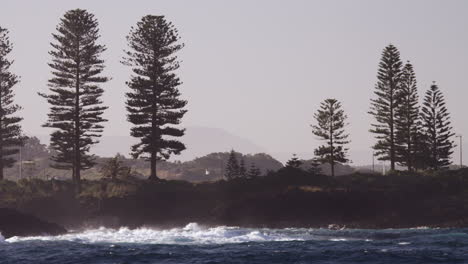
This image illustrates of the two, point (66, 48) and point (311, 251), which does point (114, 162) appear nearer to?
point (66, 48)

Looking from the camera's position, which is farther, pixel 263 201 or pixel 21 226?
pixel 263 201

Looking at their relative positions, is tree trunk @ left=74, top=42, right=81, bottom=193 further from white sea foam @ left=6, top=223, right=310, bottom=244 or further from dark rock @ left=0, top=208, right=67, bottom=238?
white sea foam @ left=6, top=223, right=310, bottom=244

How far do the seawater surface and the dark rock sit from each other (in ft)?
7.92

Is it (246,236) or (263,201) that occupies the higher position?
(263,201)

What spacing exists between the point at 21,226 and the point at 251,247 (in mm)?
18538

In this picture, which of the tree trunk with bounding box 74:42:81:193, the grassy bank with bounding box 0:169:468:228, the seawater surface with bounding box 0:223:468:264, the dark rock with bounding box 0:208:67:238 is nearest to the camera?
the seawater surface with bounding box 0:223:468:264

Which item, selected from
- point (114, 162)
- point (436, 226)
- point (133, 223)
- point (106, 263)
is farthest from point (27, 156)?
point (106, 263)

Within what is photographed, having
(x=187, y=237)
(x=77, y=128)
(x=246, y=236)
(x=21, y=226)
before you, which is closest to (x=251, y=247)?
(x=246, y=236)

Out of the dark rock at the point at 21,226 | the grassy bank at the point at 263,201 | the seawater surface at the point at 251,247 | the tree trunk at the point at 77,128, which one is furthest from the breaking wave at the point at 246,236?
the tree trunk at the point at 77,128

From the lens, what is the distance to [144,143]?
73.8 m

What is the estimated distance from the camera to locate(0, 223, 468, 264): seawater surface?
35.6m

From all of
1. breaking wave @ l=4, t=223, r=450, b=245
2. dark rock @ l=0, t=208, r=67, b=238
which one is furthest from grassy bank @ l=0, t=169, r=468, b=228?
dark rock @ l=0, t=208, r=67, b=238

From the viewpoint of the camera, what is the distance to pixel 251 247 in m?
40.5

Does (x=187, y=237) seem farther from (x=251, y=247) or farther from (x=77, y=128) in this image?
(x=77, y=128)
